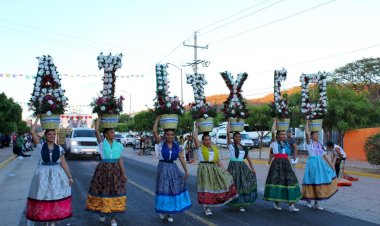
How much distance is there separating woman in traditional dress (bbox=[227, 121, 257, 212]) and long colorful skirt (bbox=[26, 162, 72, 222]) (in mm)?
3760

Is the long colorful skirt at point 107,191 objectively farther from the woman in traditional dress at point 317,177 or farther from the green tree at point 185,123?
the green tree at point 185,123

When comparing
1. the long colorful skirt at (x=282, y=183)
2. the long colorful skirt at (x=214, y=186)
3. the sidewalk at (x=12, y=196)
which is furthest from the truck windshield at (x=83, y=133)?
the long colorful skirt at (x=282, y=183)

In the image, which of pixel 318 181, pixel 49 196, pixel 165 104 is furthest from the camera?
pixel 318 181

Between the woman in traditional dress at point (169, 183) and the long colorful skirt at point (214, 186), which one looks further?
the long colorful skirt at point (214, 186)

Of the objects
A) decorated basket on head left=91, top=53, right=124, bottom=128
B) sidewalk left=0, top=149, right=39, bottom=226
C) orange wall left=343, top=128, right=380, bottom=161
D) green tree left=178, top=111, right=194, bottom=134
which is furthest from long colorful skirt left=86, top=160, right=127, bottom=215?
green tree left=178, top=111, right=194, bottom=134

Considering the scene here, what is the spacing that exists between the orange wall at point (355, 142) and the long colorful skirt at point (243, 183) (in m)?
19.9

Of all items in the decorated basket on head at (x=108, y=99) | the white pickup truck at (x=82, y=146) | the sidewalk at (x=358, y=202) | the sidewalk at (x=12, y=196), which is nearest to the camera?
the decorated basket on head at (x=108, y=99)

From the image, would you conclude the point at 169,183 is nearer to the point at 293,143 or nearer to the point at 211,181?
the point at 211,181

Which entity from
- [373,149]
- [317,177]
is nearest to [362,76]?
[373,149]

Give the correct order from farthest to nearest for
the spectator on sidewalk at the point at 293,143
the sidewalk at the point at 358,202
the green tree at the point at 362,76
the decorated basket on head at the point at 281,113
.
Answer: the green tree at the point at 362,76 < the spectator on sidewalk at the point at 293,143 < the decorated basket on head at the point at 281,113 < the sidewalk at the point at 358,202

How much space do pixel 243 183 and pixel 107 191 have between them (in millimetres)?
3178

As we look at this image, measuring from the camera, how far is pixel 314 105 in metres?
10.4

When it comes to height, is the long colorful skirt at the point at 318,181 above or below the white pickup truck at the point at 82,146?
below

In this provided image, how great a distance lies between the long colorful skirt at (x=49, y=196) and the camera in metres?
7.15
